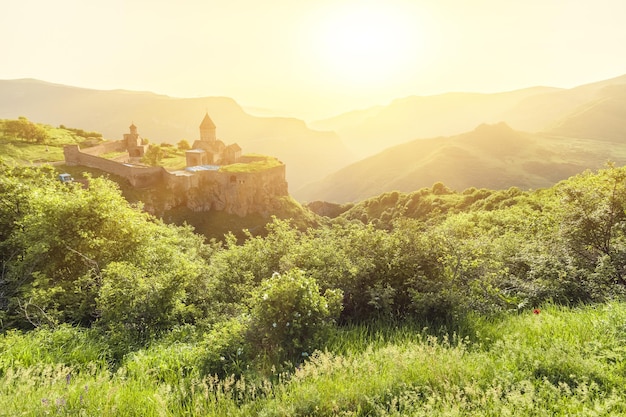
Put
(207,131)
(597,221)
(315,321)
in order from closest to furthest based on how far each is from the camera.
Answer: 1. (315,321)
2. (597,221)
3. (207,131)

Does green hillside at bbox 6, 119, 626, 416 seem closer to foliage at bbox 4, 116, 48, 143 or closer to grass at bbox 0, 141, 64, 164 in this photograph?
grass at bbox 0, 141, 64, 164

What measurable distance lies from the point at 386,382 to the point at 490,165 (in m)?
182

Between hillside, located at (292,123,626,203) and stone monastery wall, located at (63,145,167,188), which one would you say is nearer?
stone monastery wall, located at (63,145,167,188)

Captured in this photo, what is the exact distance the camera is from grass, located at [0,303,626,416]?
3.79 m

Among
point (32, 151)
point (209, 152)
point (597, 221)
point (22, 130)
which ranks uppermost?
point (22, 130)

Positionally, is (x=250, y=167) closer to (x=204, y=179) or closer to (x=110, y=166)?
(x=204, y=179)

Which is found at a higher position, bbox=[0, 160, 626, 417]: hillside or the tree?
the tree

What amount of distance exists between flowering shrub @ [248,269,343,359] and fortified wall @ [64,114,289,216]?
54.2 meters

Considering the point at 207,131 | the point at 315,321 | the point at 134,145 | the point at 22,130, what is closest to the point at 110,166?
the point at 134,145

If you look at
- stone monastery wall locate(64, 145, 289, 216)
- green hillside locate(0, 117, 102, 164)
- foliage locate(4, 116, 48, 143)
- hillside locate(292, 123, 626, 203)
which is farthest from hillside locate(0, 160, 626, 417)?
hillside locate(292, 123, 626, 203)

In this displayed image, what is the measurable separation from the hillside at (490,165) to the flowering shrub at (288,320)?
150817mm

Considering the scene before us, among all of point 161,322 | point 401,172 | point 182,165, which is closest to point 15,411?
point 161,322

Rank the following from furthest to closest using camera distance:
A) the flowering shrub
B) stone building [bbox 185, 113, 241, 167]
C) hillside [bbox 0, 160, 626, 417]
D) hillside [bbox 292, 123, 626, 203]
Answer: hillside [bbox 292, 123, 626, 203]
stone building [bbox 185, 113, 241, 167]
the flowering shrub
hillside [bbox 0, 160, 626, 417]

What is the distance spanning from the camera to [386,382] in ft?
13.8
